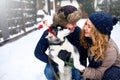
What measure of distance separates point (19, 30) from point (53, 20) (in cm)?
835

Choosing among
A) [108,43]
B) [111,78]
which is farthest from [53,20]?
[111,78]

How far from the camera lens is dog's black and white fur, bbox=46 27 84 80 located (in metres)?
3.12

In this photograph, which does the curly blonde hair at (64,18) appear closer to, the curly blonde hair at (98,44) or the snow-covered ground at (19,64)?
the curly blonde hair at (98,44)

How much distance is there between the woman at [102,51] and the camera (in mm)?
2975

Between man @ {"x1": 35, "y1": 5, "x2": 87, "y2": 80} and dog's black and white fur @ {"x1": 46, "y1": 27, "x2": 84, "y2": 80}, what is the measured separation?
6 cm

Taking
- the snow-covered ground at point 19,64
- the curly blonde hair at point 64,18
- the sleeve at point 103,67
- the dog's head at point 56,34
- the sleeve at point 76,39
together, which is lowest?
the snow-covered ground at point 19,64

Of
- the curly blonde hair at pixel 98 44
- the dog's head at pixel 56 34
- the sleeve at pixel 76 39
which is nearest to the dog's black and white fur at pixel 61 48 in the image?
the dog's head at pixel 56 34

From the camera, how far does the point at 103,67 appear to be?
300 cm

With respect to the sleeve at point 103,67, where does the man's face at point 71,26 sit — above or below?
above

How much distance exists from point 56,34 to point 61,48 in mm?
151

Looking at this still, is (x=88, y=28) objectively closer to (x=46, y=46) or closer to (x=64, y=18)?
(x=64, y=18)

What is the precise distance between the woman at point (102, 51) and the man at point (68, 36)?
0.60 feet

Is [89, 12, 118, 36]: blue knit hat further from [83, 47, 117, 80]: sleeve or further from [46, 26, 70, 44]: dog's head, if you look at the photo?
[46, 26, 70, 44]: dog's head

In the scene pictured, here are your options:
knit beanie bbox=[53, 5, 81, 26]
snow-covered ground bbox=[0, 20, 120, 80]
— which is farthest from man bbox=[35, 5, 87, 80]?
snow-covered ground bbox=[0, 20, 120, 80]
